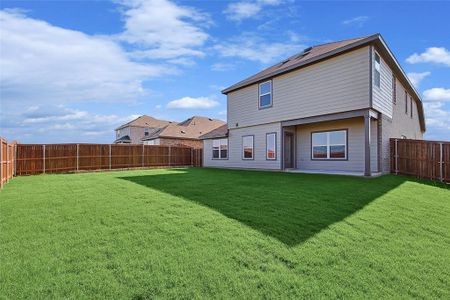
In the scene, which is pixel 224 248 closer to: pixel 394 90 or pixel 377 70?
pixel 377 70

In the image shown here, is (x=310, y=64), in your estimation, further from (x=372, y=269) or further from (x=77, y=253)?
(x=77, y=253)

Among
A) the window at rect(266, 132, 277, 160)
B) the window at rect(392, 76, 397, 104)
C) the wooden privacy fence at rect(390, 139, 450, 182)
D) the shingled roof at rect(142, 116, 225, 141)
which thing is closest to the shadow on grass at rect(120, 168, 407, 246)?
the wooden privacy fence at rect(390, 139, 450, 182)

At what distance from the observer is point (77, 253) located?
12.0ft

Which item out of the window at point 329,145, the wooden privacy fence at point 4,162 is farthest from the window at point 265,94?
the wooden privacy fence at point 4,162

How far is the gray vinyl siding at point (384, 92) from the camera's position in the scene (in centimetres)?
1130

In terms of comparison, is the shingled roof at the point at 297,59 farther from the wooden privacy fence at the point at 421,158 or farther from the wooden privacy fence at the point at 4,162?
the wooden privacy fence at the point at 4,162

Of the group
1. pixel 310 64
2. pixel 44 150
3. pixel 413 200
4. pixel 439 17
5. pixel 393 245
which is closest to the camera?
pixel 393 245

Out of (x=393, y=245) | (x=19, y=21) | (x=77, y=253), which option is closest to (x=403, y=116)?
(x=393, y=245)

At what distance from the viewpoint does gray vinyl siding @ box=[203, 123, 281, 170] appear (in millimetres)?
15180

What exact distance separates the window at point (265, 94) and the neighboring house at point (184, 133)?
48.4 ft

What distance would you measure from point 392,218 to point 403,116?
13.9m

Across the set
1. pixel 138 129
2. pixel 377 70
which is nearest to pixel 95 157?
pixel 377 70

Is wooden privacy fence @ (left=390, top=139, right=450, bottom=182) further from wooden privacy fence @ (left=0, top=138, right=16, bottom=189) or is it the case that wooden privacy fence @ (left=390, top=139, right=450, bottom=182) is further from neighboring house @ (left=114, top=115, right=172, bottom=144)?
neighboring house @ (left=114, top=115, right=172, bottom=144)

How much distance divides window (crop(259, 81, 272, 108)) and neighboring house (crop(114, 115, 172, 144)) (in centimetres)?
2699
